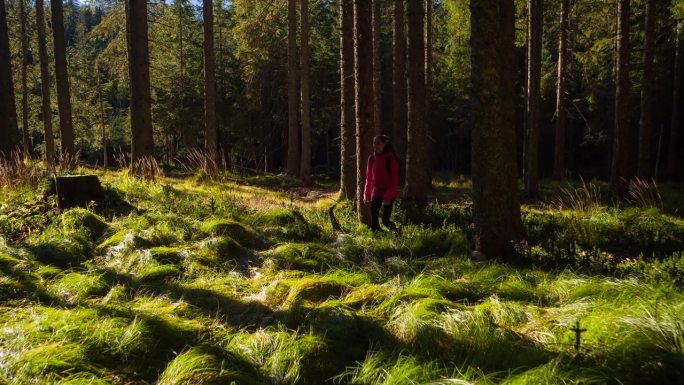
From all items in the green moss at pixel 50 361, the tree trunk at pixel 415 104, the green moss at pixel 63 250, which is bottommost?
the green moss at pixel 50 361

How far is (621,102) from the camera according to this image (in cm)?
1374

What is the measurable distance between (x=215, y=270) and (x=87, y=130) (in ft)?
123

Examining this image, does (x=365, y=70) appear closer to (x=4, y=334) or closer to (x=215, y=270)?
(x=215, y=270)

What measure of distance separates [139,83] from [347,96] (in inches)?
217

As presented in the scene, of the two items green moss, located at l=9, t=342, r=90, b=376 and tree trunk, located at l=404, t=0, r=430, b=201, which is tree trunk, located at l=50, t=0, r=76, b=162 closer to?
tree trunk, located at l=404, t=0, r=430, b=201

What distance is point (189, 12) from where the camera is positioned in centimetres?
3703

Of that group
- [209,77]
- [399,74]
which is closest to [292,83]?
[209,77]

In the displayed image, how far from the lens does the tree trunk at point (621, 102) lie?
13008mm

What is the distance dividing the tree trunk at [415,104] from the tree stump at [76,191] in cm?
626

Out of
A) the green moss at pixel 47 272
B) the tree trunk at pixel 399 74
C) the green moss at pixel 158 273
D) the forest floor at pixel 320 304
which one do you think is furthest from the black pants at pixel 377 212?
the tree trunk at pixel 399 74

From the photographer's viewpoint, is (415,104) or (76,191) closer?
(76,191)

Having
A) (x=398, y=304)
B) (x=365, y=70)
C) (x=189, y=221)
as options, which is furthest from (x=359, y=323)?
(x=365, y=70)

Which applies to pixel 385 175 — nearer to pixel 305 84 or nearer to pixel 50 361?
pixel 50 361

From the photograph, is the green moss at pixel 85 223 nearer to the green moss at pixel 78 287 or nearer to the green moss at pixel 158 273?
the green moss at pixel 78 287
